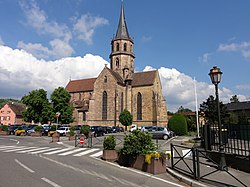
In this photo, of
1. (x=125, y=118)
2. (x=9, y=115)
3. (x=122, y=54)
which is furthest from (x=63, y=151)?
(x=9, y=115)

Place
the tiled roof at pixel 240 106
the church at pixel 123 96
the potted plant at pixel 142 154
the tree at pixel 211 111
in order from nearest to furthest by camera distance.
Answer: the potted plant at pixel 142 154 < the tree at pixel 211 111 < the church at pixel 123 96 < the tiled roof at pixel 240 106

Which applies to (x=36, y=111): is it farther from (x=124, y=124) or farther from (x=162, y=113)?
(x=162, y=113)

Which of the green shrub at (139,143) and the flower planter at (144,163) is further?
the green shrub at (139,143)

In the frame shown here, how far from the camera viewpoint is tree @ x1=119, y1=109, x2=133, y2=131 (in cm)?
4747

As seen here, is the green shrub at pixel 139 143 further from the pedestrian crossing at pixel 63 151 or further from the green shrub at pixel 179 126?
the green shrub at pixel 179 126

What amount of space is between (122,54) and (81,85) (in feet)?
54.6

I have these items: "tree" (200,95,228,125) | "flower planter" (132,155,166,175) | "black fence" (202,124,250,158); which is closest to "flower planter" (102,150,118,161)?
"flower planter" (132,155,166,175)

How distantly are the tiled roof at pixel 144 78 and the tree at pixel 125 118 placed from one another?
324 inches

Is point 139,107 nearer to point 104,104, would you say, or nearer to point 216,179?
point 104,104

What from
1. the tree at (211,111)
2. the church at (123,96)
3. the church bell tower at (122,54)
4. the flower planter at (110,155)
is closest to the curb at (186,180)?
the flower planter at (110,155)

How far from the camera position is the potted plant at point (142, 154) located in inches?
347

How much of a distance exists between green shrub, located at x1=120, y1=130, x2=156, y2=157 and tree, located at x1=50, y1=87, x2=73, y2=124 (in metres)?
41.6

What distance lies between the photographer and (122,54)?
5703 cm

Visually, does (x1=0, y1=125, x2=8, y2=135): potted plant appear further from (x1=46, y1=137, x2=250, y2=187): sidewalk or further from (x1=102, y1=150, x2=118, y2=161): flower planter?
(x1=46, y1=137, x2=250, y2=187): sidewalk
